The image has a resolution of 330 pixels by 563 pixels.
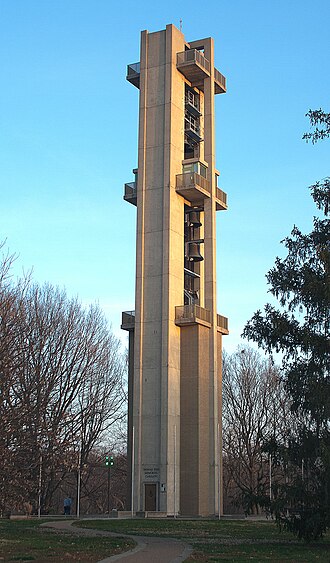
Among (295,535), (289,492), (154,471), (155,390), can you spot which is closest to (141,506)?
(154,471)

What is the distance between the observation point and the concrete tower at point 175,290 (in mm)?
52688

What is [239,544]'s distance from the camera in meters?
25.6

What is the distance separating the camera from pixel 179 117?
5859 centimetres

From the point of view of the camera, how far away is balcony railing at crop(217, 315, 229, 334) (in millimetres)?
59531

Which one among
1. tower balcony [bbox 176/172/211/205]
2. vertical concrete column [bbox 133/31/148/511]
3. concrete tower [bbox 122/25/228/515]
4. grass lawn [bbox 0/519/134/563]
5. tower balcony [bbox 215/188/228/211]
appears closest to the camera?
grass lawn [bbox 0/519/134/563]

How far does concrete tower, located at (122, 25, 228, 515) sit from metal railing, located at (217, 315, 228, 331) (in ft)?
0.54

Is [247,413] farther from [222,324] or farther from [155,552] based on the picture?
[155,552]

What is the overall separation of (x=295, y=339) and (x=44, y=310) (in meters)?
32.5

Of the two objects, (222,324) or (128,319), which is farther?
(222,324)

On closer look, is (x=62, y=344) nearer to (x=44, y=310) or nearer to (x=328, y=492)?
(x=44, y=310)

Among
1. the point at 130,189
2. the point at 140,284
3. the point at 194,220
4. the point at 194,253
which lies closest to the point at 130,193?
the point at 130,189

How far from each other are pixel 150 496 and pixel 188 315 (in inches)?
488

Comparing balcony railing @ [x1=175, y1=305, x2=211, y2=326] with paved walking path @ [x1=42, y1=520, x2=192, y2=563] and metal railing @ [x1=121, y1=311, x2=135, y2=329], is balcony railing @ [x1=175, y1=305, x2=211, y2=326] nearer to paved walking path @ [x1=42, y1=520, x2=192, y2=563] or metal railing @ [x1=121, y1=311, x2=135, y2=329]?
metal railing @ [x1=121, y1=311, x2=135, y2=329]

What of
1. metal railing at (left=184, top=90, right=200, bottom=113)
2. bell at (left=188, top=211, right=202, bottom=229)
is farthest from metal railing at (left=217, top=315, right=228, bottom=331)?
metal railing at (left=184, top=90, right=200, bottom=113)
